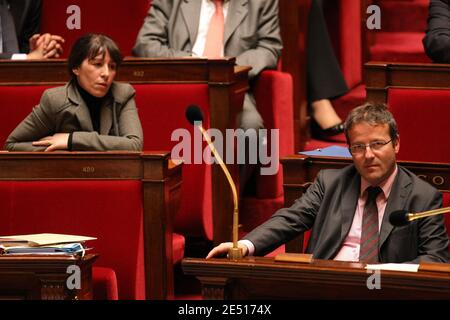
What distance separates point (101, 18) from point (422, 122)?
76cm

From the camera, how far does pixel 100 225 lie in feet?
4.36

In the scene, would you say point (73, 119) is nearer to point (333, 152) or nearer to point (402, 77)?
point (333, 152)

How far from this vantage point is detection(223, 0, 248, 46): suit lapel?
1.80 m

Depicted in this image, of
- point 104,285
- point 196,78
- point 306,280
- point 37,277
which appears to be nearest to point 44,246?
point 37,277

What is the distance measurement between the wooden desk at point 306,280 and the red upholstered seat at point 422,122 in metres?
0.54

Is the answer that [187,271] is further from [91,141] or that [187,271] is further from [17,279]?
[91,141]

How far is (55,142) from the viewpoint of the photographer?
1.44 m

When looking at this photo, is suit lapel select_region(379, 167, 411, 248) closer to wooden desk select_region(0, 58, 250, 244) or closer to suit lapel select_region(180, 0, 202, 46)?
wooden desk select_region(0, 58, 250, 244)

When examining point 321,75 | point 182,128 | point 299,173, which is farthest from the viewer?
point 321,75

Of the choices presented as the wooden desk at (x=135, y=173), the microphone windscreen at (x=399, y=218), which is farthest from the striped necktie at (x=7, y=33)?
the microphone windscreen at (x=399, y=218)

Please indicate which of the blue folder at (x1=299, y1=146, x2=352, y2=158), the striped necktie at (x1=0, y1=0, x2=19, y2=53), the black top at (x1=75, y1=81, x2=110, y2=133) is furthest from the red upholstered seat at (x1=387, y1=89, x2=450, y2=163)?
the striped necktie at (x1=0, y1=0, x2=19, y2=53)

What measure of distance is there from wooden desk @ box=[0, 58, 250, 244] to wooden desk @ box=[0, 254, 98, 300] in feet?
1.72

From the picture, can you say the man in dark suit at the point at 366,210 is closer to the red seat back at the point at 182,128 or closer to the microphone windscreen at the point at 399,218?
the microphone windscreen at the point at 399,218

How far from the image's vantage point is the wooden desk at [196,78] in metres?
1.59
